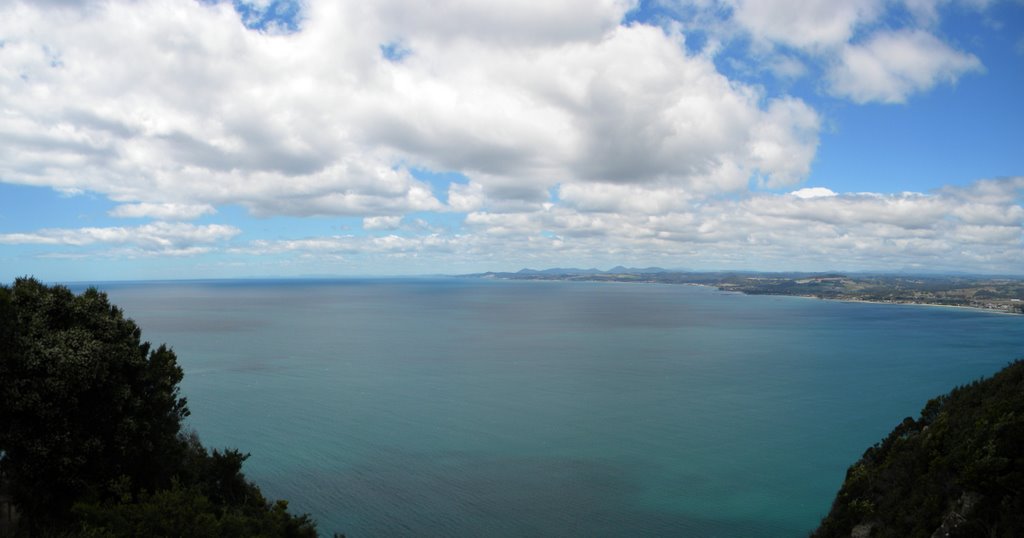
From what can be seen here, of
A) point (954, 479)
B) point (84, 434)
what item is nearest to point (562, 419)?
point (954, 479)

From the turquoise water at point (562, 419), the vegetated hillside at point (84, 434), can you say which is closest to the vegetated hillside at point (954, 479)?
the turquoise water at point (562, 419)

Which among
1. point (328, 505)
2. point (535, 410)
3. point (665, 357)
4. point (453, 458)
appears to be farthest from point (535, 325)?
point (328, 505)

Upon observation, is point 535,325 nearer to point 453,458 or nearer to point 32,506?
point 453,458

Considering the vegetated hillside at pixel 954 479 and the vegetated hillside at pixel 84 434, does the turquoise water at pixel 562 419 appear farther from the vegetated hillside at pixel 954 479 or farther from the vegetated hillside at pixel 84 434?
the vegetated hillside at pixel 84 434

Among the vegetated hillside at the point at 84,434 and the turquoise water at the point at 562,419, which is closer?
the vegetated hillside at the point at 84,434

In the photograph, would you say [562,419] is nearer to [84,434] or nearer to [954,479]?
[954,479]

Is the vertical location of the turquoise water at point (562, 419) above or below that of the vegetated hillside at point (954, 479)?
below

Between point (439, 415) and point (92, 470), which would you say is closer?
point (92, 470)
